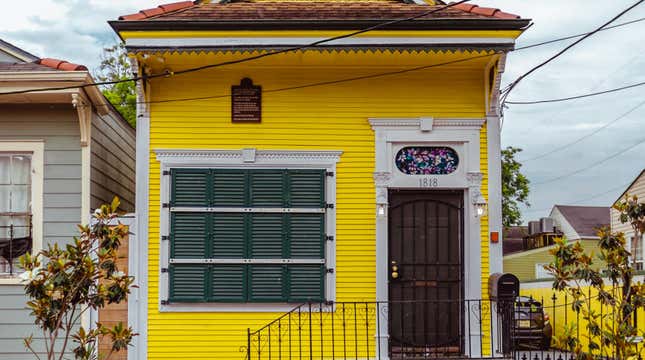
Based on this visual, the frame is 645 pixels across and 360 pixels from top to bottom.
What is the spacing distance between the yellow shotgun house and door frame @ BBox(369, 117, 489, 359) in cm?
2

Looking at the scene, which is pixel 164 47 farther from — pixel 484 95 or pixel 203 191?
pixel 484 95

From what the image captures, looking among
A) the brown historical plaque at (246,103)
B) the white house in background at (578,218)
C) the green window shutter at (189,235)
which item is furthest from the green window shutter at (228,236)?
the white house in background at (578,218)

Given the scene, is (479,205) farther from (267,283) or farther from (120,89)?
(120,89)

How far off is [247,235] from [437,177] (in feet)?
8.30

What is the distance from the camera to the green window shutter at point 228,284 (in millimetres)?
10617

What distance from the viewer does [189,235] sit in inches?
420

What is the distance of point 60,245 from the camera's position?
416 inches

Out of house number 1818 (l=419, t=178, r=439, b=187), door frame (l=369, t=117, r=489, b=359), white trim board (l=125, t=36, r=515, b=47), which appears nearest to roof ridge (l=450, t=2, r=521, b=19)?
white trim board (l=125, t=36, r=515, b=47)

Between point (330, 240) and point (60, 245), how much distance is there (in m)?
3.39

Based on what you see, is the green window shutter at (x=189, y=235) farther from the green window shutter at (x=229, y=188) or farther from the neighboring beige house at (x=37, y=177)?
the neighboring beige house at (x=37, y=177)

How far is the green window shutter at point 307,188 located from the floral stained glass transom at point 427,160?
1.04 meters

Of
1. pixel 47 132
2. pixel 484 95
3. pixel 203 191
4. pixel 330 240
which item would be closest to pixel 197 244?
pixel 203 191

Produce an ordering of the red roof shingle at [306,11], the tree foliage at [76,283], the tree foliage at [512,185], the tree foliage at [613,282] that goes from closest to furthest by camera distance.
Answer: the tree foliage at [613,282] → the tree foliage at [76,283] → the red roof shingle at [306,11] → the tree foliage at [512,185]

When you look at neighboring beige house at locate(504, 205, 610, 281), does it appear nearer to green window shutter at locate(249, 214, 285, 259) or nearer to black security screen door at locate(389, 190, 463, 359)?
black security screen door at locate(389, 190, 463, 359)
